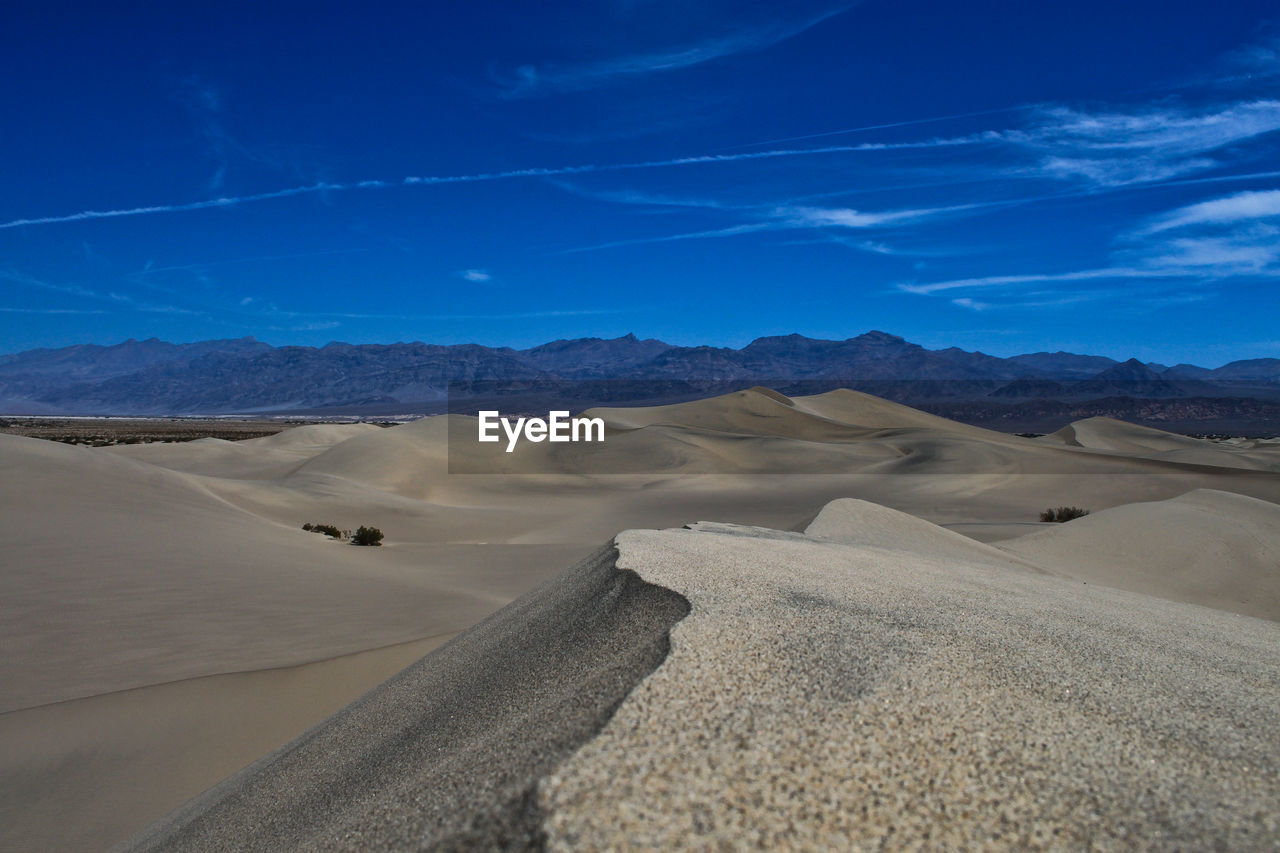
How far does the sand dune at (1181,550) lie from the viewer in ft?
37.0

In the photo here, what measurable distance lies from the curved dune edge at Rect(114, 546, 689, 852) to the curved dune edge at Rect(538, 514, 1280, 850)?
0.20m

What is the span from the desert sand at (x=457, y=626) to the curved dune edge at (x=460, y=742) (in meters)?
0.03

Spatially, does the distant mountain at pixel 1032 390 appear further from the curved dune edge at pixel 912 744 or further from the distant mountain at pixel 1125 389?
the curved dune edge at pixel 912 744

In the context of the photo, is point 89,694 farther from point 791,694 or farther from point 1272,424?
point 1272,424

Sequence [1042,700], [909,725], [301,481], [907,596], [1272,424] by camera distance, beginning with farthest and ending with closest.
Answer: [1272,424] → [301,481] → [907,596] → [1042,700] → [909,725]

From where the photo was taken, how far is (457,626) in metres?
8.52

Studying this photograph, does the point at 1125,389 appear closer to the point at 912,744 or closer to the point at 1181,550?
the point at 1181,550

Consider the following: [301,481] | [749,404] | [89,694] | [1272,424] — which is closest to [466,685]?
[89,694]

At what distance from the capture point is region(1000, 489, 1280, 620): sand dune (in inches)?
444

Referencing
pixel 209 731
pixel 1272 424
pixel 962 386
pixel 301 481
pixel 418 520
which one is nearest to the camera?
pixel 209 731

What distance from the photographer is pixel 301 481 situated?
2161 centimetres

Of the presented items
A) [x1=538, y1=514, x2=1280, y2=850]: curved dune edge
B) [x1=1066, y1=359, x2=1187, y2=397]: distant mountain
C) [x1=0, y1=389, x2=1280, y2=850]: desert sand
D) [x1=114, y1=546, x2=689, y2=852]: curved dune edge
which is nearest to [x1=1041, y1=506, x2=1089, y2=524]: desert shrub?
[x1=0, y1=389, x2=1280, y2=850]: desert sand

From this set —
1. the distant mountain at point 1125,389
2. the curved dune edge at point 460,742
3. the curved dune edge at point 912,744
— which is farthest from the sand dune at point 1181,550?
the distant mountain at point 1125,389

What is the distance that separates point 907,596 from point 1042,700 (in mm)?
1860
